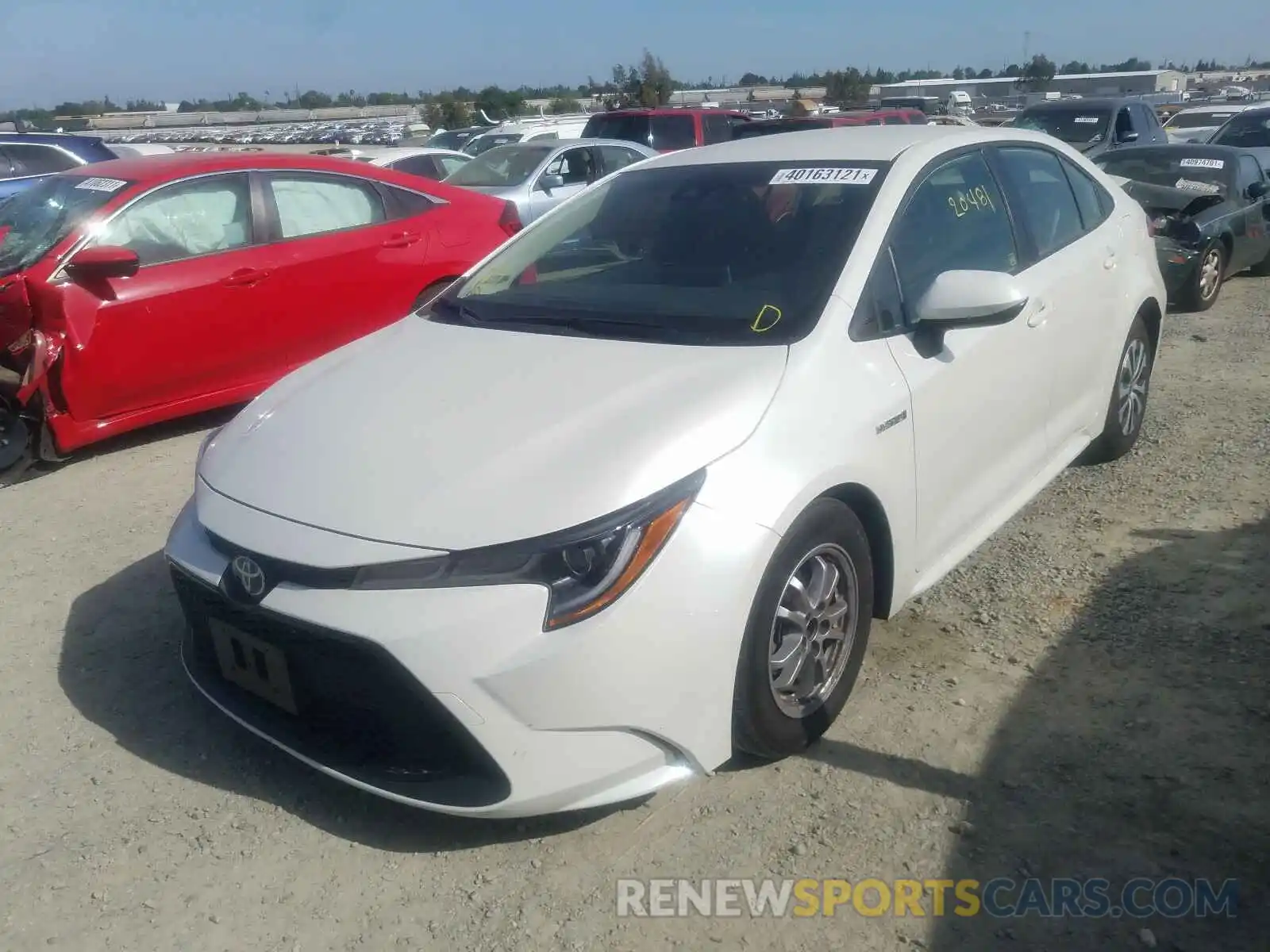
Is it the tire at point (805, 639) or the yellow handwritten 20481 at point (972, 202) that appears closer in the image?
the tire at point (805, 639)

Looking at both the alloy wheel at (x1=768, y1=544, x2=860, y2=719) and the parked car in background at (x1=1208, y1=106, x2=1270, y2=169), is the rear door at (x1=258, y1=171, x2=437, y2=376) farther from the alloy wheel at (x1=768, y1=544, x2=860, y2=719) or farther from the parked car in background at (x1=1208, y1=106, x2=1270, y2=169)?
the parked car in background at (x1=1208, y1=106, x2=1270, y2=169)

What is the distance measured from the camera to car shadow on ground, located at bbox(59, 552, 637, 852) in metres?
2.88

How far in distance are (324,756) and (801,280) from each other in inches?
73.4

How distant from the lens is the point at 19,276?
17.8 feet

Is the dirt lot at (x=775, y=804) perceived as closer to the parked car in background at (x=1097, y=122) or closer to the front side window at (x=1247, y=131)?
the parked car in background at (x=1097, y=122)

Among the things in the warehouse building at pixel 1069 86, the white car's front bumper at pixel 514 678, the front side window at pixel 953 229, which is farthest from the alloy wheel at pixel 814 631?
the warehouse building at pixel 1069 86

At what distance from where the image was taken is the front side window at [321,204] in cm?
629

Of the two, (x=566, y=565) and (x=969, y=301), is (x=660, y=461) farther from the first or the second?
(x=969, y=301)

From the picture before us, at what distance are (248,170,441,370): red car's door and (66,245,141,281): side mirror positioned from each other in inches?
30.7

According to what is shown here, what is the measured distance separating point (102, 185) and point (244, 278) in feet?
Result: 2.86

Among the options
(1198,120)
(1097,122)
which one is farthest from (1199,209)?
(1198,120)

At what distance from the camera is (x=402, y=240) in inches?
262

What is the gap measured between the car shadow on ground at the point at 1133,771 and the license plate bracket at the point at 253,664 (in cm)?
146

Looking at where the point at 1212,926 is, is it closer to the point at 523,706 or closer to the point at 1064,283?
the point at 523,706
